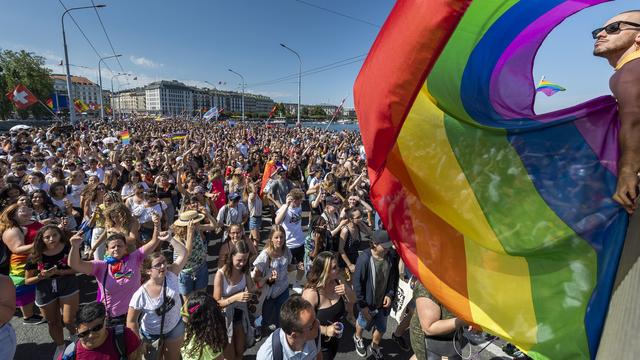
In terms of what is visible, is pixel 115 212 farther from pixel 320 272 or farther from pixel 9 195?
pixel 320 272

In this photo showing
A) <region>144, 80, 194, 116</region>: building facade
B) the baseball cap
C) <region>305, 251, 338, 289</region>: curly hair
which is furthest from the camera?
<region>144, 80, 194, 116</region>: building facade

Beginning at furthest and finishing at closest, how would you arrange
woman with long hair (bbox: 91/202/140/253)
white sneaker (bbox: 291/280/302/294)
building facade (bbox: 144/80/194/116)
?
1. building facade (bbox: 144/80/194/116)
2. white sneaker (bbox: 291/280/302/294)
3. woman with long hair (bbox: 91/202/140/253)

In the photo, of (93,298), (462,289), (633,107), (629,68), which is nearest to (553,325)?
(462,289)

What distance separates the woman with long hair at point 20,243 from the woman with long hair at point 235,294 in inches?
95.8

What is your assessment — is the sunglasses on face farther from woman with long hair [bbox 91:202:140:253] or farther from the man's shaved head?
the man's shaved head

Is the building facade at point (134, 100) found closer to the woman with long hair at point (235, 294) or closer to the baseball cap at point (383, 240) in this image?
the woman with long hair at point (235, 294)

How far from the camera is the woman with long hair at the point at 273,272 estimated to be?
376cm

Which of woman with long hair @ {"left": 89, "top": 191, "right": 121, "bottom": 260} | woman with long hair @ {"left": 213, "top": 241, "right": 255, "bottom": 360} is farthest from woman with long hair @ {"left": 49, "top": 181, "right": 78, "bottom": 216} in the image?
woman with long hair @ {"left": 213, "top": 241, "right": 255, "bottom": 360}

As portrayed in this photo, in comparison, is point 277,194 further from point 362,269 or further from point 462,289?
point 462,289

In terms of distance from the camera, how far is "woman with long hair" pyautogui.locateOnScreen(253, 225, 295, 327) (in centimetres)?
376

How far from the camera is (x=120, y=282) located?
3320mm

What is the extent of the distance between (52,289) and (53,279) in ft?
0.41

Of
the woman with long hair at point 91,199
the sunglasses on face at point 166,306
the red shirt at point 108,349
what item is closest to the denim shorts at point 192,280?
the sunglasses on face at point 166,306

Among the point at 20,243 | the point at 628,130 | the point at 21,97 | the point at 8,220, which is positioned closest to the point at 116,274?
the point at 20,243
